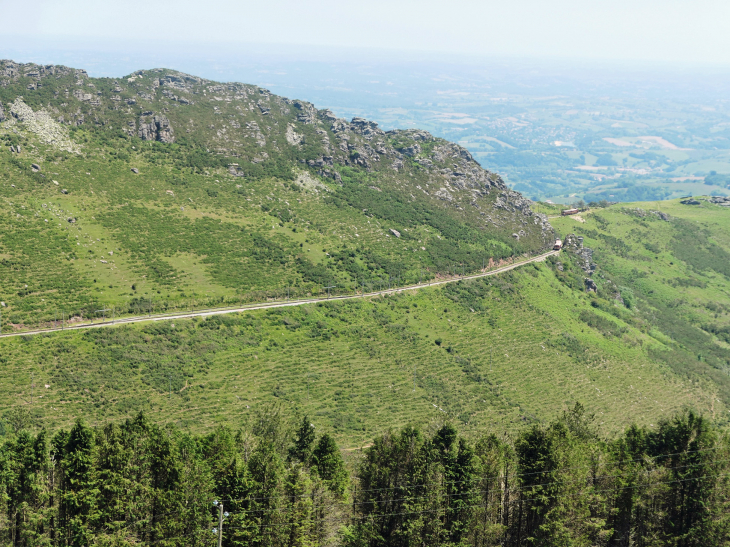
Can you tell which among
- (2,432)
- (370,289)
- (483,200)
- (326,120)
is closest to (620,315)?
(483,200)

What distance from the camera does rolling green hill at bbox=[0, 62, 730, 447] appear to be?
67562mm

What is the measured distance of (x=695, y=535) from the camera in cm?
4241

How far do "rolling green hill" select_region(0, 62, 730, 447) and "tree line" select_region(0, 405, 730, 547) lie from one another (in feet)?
51.2

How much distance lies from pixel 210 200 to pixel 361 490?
70.5 m

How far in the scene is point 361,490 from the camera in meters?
45.2

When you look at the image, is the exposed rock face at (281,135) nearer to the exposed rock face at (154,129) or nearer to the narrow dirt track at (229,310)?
the exposed rock face at (154,129)

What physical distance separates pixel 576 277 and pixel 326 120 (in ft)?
234

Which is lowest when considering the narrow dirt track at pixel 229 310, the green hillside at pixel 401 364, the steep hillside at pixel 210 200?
the green hillside at pixel 401 364

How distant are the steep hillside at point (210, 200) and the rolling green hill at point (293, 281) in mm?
440

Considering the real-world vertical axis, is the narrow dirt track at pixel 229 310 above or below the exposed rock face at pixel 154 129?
below

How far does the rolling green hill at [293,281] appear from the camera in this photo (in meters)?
67.6

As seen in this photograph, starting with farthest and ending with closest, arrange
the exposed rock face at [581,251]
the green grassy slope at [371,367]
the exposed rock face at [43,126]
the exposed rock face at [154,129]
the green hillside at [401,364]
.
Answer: the exposed rock face at [581,251], the exposed rock face at [154,129], the exposed rock face at [43,126], the green hillside at [401,364], the green grassy slope at [371,367]

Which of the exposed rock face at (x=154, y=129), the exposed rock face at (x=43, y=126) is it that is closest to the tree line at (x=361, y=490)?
the exposed rock face at (x=43, y=126)

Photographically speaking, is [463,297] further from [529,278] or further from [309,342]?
[309,342]
